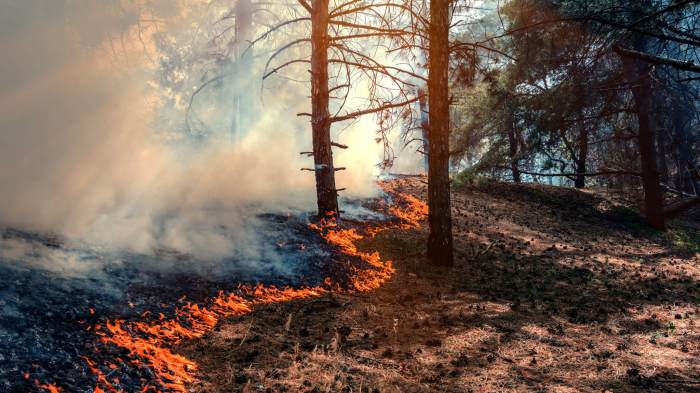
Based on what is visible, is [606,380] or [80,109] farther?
[80,109]

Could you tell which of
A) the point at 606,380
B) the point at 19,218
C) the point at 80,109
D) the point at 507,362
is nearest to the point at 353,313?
the point at 507,362

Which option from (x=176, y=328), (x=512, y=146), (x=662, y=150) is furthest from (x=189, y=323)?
(x=662, y=150)

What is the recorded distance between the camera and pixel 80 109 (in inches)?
388

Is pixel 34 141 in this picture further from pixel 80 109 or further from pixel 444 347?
pixel 444 347

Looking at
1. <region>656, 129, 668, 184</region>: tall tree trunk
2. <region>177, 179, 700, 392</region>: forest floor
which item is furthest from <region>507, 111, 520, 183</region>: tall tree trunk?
<region>177, 179, 700, 392</region>: forest floor

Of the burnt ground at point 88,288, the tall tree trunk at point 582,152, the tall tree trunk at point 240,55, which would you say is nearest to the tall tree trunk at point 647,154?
the tall tree trunk at point 582,152

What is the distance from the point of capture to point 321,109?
1038 centimetres

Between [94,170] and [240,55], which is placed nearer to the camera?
[94,170]

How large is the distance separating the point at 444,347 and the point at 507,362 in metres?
0.74

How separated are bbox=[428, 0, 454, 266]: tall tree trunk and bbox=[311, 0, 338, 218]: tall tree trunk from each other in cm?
246

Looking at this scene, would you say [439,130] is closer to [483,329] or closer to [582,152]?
[483,329]

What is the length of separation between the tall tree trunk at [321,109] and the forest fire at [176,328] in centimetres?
138

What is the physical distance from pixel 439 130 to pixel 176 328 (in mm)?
5846

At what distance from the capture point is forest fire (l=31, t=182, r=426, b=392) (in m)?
4.36
